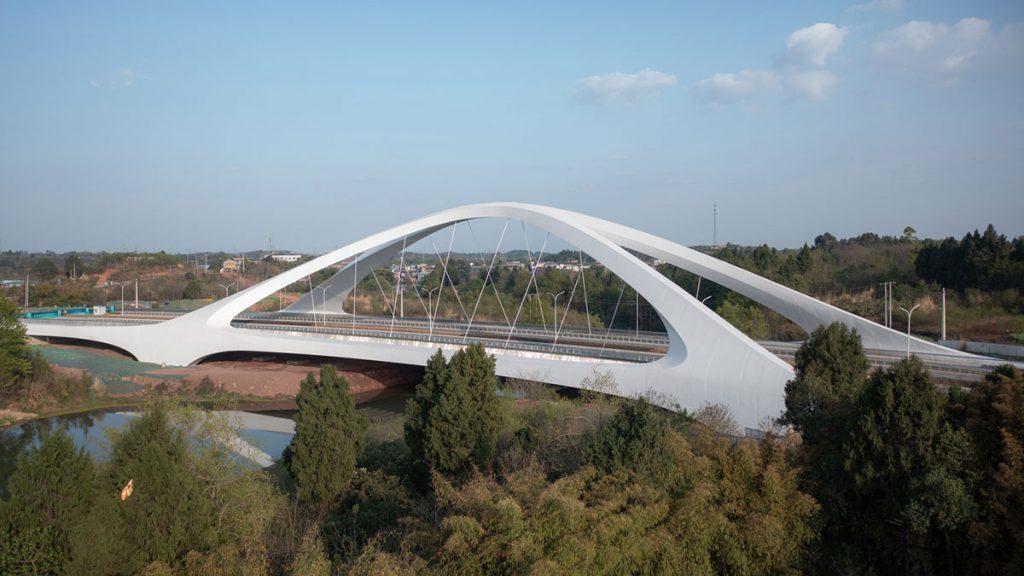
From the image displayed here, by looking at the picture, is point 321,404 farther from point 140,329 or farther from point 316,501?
point 140,329

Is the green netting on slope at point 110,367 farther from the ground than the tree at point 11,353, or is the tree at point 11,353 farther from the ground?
the tree at point 11,353

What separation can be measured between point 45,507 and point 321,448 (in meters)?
4.94

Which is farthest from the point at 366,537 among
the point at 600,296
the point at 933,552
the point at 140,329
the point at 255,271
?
the point at 255,271

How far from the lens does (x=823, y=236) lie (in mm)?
83562

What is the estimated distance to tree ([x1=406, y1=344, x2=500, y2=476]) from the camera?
47.0 feet

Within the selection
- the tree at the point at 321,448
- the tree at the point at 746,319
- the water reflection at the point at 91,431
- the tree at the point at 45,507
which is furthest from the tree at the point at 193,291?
the tree at the point at 45,507

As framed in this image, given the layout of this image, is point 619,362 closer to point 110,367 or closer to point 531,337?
point 531,337

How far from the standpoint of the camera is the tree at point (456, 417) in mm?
14328

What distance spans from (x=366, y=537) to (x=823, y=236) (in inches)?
3210

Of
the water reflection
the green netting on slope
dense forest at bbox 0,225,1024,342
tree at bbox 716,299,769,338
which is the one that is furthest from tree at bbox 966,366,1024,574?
the green netting on slope

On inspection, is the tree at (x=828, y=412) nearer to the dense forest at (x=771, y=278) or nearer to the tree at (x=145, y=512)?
the tree at (x=145, y=512)

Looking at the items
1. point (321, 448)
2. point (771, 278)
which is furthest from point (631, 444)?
point (771, 278)

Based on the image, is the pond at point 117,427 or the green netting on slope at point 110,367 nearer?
the pond at point 117,427

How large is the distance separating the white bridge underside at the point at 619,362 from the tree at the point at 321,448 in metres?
9.14
